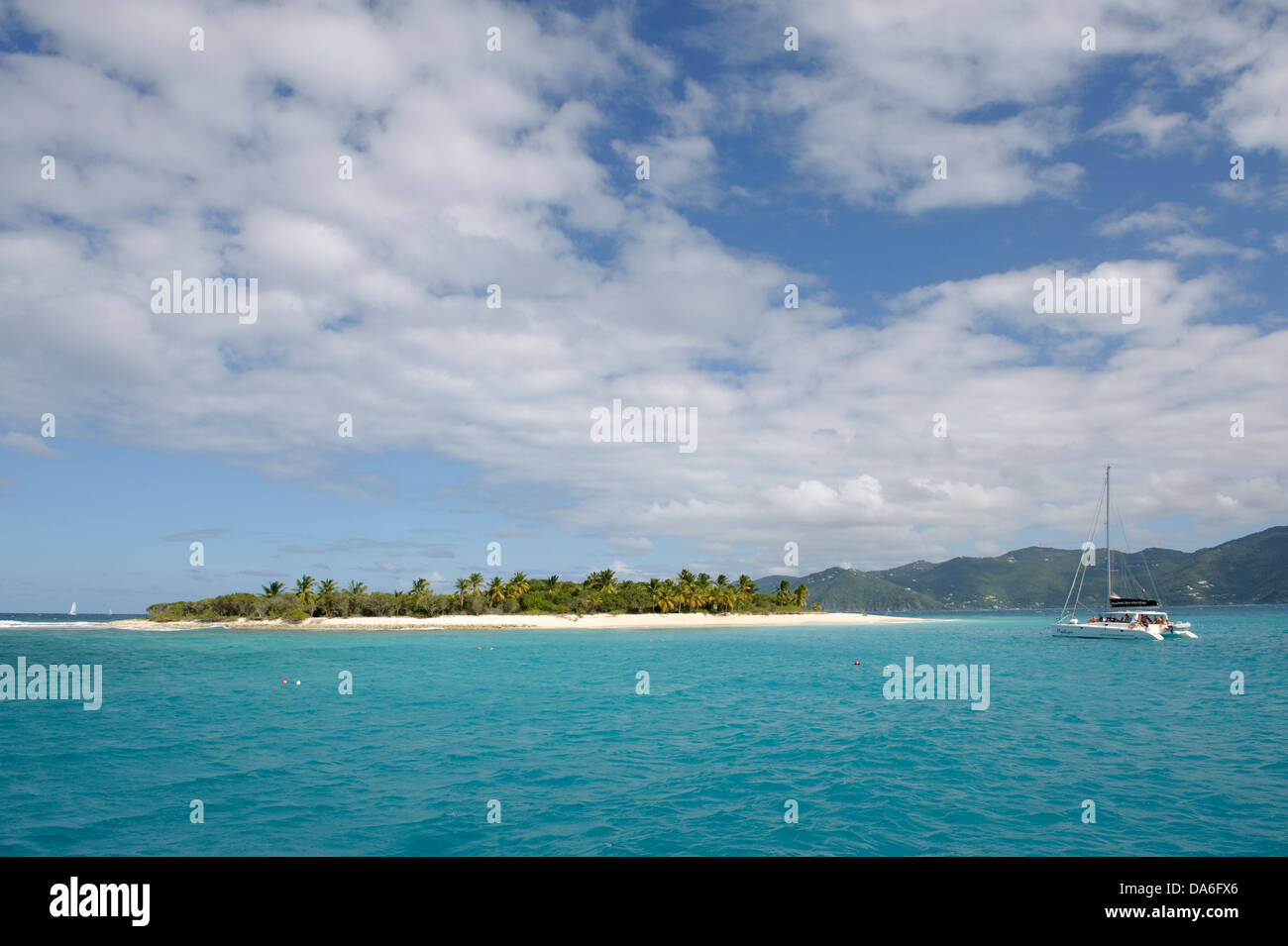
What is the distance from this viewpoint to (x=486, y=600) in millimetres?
137000

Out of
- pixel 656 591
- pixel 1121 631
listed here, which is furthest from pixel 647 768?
pixel 656 591

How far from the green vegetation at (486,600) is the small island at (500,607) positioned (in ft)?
0.63

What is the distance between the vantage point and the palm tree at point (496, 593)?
13700cm

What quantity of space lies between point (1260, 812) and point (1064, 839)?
6563 millimetres

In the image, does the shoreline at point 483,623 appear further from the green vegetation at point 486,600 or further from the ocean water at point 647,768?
the ocean water at point 647,768

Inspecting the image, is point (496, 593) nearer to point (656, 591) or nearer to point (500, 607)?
point (500, 607)

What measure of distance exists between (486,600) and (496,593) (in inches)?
99.4

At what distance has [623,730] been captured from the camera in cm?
2808

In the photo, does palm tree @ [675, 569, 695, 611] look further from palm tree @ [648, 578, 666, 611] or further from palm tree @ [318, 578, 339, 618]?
palm tree @ [318, 578, 339, 618]

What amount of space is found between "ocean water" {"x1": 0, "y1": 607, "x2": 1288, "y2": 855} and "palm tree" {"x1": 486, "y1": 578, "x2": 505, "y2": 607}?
298 feet

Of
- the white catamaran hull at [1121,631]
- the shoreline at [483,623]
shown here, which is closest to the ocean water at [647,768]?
the white catamaran hull at [1121,631]
